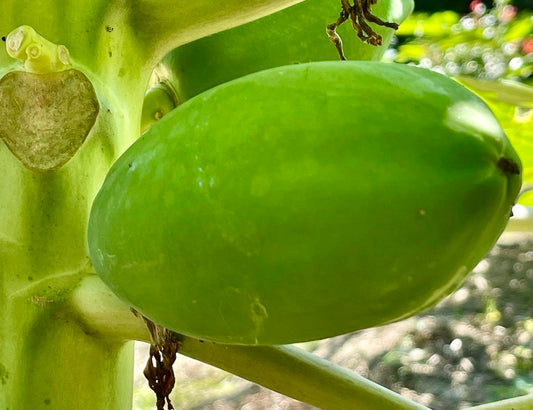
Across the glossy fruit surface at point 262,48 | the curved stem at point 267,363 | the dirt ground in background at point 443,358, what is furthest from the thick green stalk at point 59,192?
the dirt ground in background at point 443,358

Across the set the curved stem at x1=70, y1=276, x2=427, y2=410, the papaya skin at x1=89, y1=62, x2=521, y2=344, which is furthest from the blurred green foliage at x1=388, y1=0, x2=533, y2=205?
the papaya skin at x1=89, y1=62, x2=521, y2=344

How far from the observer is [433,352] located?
13.6 ft

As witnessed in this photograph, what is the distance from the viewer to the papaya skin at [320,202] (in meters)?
0.51

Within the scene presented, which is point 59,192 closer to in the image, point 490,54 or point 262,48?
point 262,48

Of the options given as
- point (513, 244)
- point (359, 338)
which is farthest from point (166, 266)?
point (513, 244)

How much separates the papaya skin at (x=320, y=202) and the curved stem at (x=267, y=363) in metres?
0.13

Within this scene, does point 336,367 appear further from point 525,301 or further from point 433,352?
point 525,301

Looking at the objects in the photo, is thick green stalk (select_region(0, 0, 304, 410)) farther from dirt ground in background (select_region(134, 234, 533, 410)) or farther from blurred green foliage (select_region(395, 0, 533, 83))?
dirt ground in background (select_region(134, 234, 533, 410))

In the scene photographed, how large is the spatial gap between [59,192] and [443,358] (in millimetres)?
3630

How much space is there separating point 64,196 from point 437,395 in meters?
3.45

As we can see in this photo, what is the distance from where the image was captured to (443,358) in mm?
4082

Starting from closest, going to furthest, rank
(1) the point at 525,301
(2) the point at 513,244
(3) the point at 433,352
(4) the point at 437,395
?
(4) the point at 437,395 → (3) the point at 433,352 → (1) the point at 525,301 → (2) the point at 513,244

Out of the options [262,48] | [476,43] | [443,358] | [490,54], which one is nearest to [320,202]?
A: [262,48]

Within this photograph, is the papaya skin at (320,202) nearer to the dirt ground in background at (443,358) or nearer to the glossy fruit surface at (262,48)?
the glossy fruit surface at (262,48)
